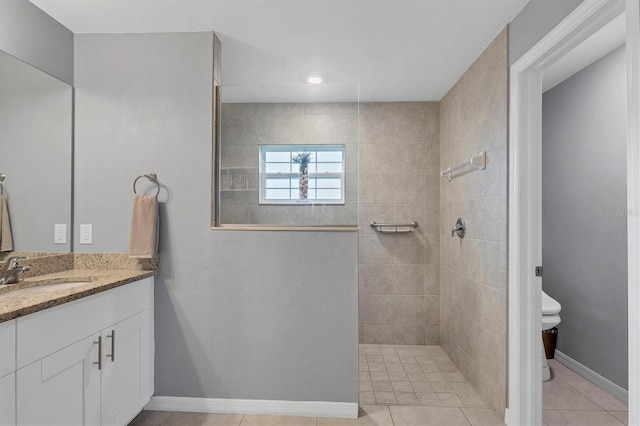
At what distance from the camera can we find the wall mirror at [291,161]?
2.30 meters

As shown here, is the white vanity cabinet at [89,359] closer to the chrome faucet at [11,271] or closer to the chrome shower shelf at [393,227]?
the chrome faucet at [11,271]

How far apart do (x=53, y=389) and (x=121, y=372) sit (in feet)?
1.57

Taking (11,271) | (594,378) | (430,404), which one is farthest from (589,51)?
(11,271)

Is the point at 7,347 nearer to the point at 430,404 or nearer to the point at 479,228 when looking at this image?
the point at 430,404

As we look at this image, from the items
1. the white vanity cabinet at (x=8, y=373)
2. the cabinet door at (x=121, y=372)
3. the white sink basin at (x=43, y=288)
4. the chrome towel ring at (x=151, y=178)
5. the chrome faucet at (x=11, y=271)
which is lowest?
the cabinet door at (x=121, y=372)

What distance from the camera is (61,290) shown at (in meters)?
1.69

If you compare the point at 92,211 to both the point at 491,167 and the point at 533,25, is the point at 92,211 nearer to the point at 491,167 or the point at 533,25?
the point at 491,167

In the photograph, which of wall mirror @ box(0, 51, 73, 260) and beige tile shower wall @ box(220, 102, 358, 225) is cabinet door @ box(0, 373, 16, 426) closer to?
wall mirror @ box(0, 51, 73, 260)

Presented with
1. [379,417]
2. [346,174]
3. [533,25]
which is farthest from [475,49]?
[379,417]

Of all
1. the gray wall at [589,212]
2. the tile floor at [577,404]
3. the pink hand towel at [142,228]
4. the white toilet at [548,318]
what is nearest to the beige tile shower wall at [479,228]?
the tile floor at [577,404]

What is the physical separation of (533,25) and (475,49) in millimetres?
644

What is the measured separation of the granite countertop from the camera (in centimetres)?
136

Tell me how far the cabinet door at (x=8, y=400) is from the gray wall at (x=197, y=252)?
3.34 feet

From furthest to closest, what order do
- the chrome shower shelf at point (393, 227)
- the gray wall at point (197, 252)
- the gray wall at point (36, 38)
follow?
the chrome shower shelf at point (393, 227)
the gray wall at point (197, 252)
the gray wall at point (36, 38)
